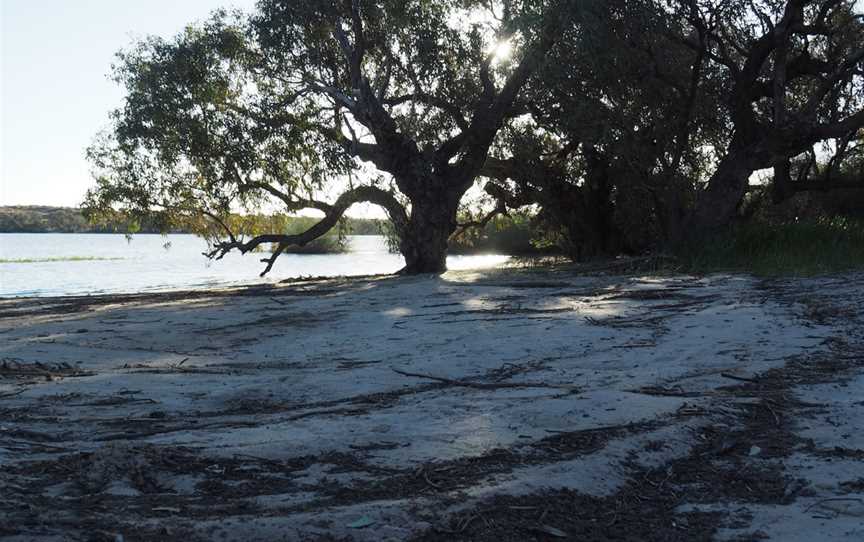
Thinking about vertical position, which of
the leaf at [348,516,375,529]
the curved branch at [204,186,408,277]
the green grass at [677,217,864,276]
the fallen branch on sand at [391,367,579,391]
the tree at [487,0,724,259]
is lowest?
the leaf at [348,516,375,529]

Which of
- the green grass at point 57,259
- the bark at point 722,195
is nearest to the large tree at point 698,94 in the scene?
the bark at point 722,195

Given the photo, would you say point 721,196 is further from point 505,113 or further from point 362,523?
point 362,523

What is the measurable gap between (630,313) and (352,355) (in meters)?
3.02

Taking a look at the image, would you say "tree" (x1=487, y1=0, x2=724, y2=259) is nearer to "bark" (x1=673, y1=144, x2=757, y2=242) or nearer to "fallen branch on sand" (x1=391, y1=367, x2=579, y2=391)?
"bark" (x1=673, y1=144, x2=757, y2=242)

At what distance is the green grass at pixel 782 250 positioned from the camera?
1184 cm

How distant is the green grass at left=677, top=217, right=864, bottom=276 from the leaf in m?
9.63

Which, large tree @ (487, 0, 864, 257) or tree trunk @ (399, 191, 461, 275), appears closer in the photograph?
large tree @ (487, 0, 864, 257)

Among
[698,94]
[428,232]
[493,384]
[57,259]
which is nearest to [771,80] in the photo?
[698,94]

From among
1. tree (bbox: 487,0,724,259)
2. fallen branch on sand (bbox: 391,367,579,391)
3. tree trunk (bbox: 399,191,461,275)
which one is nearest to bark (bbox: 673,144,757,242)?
tree (bbox: 487,0,724,259)

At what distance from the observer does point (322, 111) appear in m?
18.4

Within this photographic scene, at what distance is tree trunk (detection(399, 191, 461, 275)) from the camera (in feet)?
59.5

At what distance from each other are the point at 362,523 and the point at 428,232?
51.0 feet

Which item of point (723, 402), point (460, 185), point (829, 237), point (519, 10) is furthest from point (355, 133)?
point (723, 402)

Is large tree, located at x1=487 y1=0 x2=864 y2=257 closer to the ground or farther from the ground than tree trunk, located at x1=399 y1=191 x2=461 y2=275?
farther from the ground
